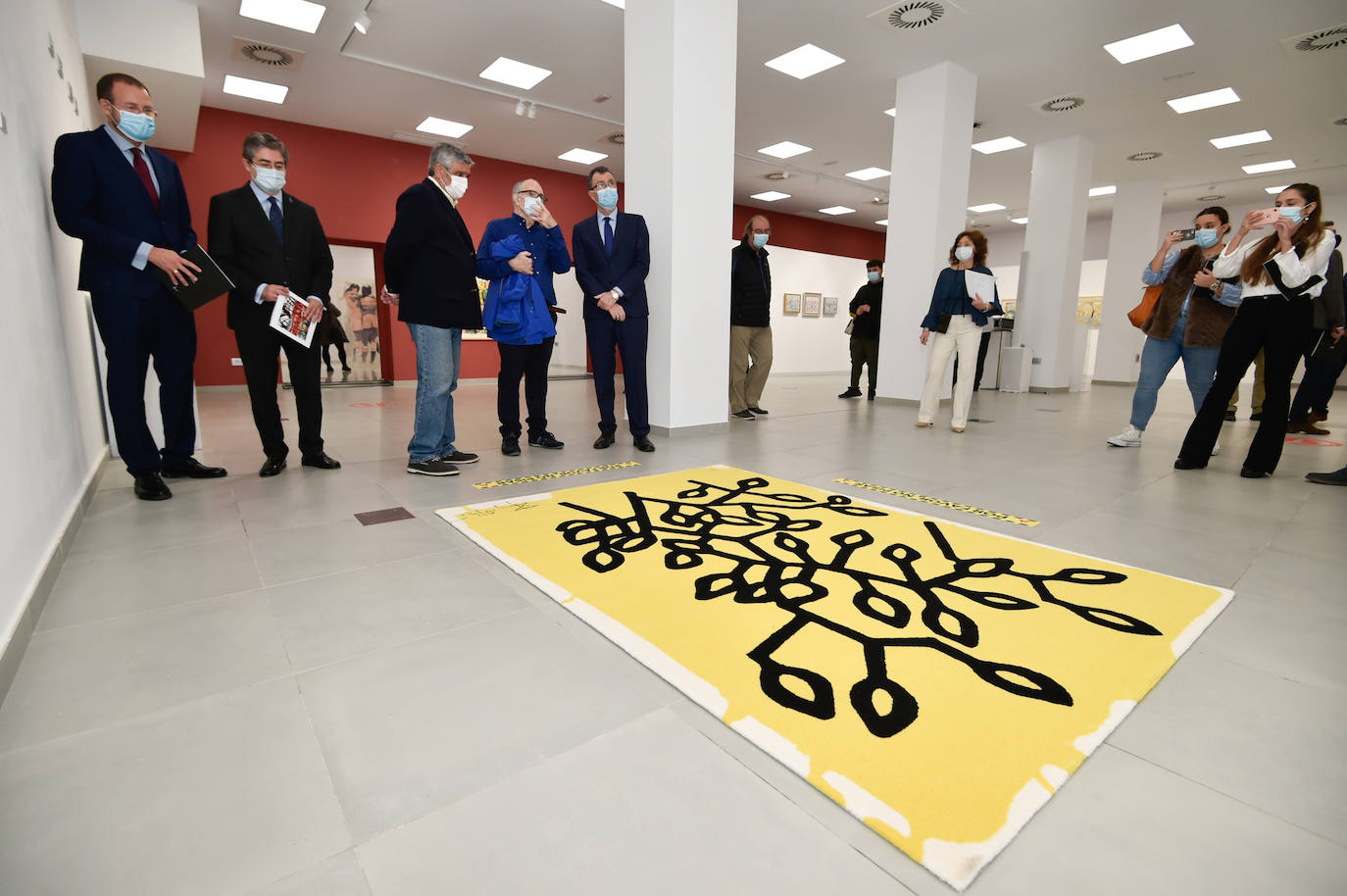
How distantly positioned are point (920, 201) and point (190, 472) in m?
6.64

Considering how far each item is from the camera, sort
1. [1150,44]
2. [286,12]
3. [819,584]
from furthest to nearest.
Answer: [1150,44] → [286,12] → [819,584]

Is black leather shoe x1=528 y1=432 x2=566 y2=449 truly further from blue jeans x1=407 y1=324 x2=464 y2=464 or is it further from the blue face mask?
the blue face mask

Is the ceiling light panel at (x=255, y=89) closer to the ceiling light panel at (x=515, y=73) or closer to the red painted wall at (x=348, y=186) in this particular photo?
the red painted wall at (x=348, y=186)

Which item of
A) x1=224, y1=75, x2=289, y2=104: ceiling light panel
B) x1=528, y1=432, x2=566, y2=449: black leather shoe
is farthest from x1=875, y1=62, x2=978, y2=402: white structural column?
x1=224, y1=75, x2=289, y2=104: ceiling light panel

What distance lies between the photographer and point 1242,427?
5.57 m

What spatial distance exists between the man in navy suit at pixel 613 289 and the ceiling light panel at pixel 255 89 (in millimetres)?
5828

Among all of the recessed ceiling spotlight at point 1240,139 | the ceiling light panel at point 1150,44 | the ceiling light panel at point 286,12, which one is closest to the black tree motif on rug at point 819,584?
the ceiling light panel at point 286,12

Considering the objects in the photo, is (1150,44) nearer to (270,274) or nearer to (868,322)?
(868,322)

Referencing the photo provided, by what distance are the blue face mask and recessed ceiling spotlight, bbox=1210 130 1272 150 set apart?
11.9 m

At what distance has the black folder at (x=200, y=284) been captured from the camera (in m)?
2.78

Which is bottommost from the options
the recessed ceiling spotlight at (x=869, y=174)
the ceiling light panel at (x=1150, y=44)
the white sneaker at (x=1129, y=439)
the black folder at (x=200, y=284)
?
the white sneaker at (x=1129, y=439)

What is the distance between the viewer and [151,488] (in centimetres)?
278

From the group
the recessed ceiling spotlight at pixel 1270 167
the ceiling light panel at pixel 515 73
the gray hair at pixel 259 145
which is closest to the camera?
the gray hair at pixel 259 145

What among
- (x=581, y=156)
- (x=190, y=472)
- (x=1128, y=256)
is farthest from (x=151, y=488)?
(x=1128, y=256)
